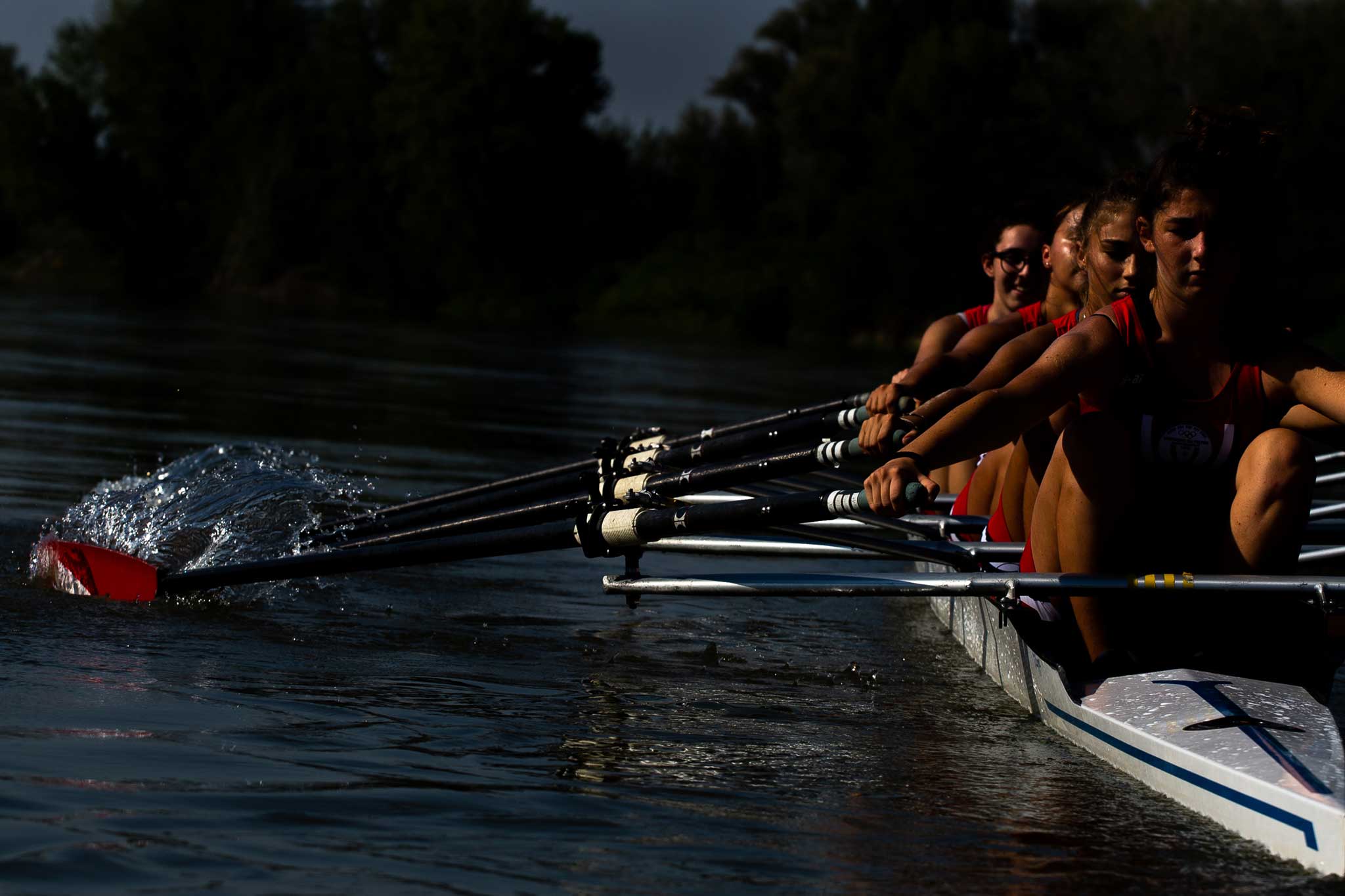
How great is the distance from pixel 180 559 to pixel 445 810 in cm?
280

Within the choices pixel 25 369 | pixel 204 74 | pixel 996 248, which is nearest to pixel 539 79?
pixel 204 74

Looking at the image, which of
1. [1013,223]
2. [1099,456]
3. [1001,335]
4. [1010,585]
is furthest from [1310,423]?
[1013,223]

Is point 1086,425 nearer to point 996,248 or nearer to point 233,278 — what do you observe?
point 996,248

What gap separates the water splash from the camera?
5.80 m

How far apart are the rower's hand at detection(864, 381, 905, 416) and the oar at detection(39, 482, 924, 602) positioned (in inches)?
10.0

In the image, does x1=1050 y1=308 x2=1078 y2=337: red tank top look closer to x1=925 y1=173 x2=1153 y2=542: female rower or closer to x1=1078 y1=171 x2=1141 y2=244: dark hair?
x1=925 y1=173 x2=1153 y2=542: female rower

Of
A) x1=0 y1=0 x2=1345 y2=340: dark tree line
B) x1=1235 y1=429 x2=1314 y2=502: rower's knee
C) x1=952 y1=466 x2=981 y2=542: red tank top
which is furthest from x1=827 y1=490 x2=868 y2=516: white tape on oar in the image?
x1=0 y1=0 x2=1345 y2=340: dark tree line

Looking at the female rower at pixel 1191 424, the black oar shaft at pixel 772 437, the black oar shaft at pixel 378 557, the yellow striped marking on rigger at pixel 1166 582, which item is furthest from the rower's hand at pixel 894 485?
the black oar shaft at pixel 378 557

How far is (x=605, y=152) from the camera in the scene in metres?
56.0

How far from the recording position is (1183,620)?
12.8ft

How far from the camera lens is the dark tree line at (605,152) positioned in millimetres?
40406

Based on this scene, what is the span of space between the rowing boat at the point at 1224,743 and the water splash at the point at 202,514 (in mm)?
2756

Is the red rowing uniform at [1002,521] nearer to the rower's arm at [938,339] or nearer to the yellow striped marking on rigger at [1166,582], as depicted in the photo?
the rower's arm at [938,339]

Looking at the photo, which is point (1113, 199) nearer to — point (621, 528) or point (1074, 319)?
point (1074, 319)
